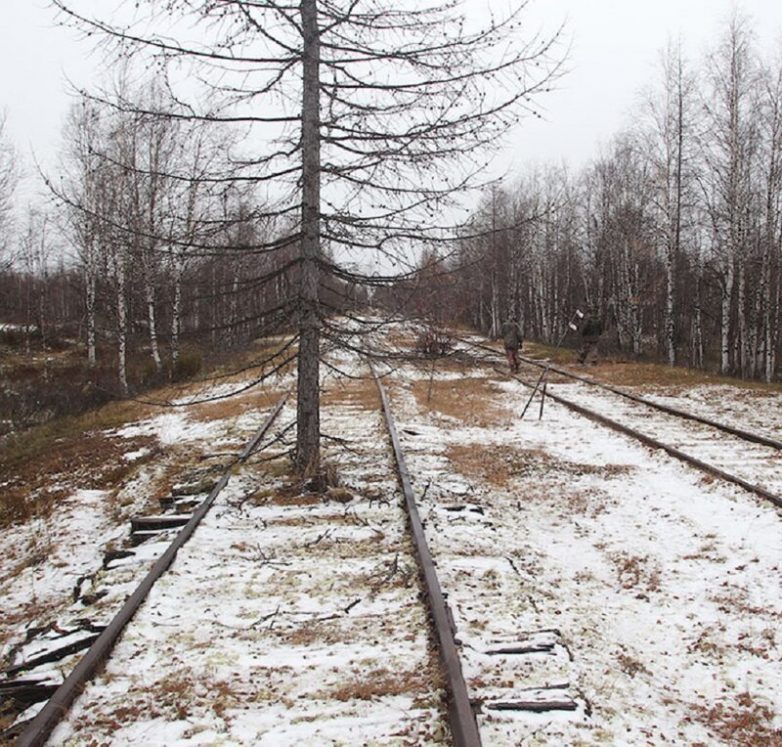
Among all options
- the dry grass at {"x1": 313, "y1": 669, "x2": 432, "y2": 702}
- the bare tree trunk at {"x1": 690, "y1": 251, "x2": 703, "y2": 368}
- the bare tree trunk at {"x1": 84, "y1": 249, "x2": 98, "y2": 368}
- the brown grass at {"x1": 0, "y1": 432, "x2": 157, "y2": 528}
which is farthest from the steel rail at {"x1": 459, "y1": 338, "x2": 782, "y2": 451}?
the bare tree trunk at {"x1": 690, "y1": 251, "x2": 703, "y2": 368}

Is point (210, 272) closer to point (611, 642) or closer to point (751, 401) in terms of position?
point (611, 642)

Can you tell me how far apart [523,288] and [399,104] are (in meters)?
47.4

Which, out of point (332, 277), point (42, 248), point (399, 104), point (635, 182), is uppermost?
point (635, 182)

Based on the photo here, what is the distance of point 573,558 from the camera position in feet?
19.2

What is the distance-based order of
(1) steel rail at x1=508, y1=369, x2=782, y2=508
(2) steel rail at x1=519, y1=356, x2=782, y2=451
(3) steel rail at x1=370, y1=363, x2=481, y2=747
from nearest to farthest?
(3) steel rail at x1=370, y1=363, x2=481, y2=747 → (1) steel rail at x1=508, y1=369, x2=782, y2=508 → (2) steel rail at x1=519, y1=356, x2=782, y2=451

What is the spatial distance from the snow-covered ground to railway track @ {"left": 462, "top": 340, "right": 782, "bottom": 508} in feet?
1.34

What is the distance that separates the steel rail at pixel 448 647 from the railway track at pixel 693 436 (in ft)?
8.30

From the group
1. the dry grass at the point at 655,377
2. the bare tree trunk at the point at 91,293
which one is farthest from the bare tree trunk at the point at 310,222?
the bare tree trunk at the point at 91,293

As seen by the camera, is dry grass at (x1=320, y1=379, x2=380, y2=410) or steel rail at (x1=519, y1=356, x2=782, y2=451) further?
dry grass at (x1=320, y1=379, x2=380, y2=410)

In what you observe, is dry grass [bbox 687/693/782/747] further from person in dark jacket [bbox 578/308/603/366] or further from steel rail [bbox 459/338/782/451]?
person in dark jacket [bbox 578/308/603/366]

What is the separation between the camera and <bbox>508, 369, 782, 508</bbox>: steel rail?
6945 mm

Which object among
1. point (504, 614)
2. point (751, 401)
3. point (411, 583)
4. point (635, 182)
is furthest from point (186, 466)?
point (635, 182)

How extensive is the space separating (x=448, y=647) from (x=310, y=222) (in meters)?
5.00

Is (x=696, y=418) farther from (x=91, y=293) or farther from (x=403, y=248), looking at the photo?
(x=91, y=293)
